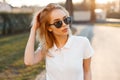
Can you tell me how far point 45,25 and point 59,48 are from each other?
0.21 m

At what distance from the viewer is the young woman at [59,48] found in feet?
8.90

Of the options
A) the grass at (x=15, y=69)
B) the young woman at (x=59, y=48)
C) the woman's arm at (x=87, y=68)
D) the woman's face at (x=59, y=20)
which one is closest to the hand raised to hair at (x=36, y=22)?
the young woman at (x=59, y=48)

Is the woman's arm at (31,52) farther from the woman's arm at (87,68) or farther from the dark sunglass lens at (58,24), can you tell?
the woman's arm at (87,68)

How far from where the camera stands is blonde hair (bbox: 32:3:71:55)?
2.80 m

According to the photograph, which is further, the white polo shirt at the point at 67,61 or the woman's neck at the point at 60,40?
the woman's neck at the point at 60,40

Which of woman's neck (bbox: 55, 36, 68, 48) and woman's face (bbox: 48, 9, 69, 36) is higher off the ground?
woman's face (bbox: 48, 9, 69, 36)

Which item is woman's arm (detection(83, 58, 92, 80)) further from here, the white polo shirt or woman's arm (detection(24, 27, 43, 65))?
woman's arm (detection(24, 27, 43, 65))

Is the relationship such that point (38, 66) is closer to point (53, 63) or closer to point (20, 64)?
point (20, 64)

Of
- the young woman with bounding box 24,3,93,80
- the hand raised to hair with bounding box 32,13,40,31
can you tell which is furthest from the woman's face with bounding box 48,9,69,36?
the hand raised to hair with bounding box 32,13,40,31

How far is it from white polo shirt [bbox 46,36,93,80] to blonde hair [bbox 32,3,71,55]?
0.06 meters


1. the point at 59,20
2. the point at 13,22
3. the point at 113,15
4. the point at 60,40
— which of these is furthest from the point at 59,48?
the point at 113,15

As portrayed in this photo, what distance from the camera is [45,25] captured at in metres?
2.85

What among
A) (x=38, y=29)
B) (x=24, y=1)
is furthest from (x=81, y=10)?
(x=38, y=29)

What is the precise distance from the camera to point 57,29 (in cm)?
282
